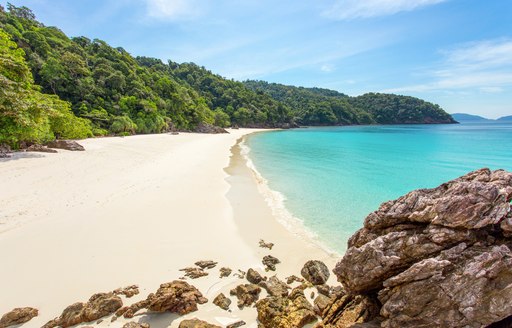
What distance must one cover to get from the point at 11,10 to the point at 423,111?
228271 millimetres

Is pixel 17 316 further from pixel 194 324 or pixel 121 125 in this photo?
pixel 121 125

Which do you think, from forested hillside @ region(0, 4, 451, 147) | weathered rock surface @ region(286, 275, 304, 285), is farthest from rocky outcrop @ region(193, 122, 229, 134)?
weathered rock surface @ region(286, 275, 304, 285)

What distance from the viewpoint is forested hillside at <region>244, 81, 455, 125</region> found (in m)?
154

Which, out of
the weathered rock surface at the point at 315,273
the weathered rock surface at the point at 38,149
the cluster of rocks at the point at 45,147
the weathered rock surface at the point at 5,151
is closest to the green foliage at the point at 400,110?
the cluster of rocks at the point at 45,147

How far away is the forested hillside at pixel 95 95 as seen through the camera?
21.3 metres

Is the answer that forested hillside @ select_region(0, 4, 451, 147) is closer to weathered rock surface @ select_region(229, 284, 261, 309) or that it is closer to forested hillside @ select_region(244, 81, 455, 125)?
forested hillside @ select_region(244, 81, 455, 125)

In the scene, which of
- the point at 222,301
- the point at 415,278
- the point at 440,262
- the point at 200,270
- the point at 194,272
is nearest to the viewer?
the point at 440,262

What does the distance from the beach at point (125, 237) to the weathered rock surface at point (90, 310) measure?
12.8 inches

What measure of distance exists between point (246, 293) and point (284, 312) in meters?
1.11

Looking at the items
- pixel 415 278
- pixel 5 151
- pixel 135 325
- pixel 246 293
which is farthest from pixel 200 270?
pixel 5 151

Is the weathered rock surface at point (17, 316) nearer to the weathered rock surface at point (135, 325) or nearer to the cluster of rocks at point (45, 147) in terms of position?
the weathered rock surface at point (135, 325)

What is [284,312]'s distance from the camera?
5277 mm

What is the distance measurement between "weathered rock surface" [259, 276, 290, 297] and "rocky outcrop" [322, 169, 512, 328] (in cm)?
154

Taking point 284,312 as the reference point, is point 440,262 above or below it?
above
